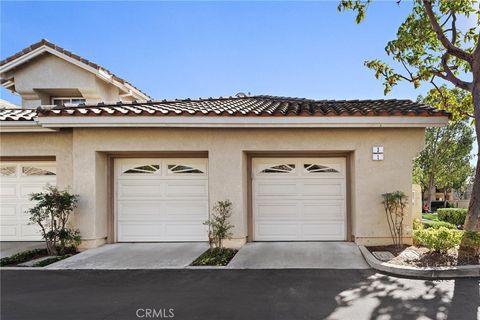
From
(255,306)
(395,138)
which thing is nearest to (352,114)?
(395,138)

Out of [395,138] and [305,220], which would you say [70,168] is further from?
[395,138]

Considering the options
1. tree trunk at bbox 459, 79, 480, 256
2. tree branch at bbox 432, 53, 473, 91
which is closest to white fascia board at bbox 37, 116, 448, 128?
tree trunk at bbox 459, 79, 480, 256

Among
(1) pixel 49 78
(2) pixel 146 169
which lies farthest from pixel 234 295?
(1) pixel 49 78

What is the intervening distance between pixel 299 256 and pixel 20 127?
8.48 m

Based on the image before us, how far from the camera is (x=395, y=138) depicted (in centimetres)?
800

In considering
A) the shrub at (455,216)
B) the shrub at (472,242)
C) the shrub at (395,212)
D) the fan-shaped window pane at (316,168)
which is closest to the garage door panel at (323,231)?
the shrub at (395,212)

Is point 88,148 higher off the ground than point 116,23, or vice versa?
point 116,23

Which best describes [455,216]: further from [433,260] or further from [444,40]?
[444,40]

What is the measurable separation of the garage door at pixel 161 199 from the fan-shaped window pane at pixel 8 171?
131 inches

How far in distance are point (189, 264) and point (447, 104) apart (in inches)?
372

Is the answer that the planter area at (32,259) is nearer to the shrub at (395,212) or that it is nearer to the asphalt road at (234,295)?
the asphalt road at (234,295)

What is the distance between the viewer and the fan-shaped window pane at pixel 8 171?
9.24 metres

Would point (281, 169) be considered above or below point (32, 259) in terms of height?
above

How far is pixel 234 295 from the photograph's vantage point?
504cm
